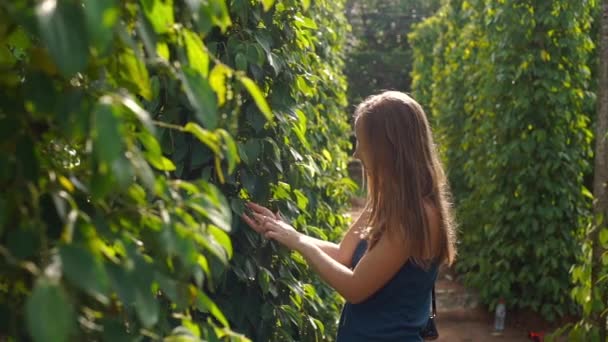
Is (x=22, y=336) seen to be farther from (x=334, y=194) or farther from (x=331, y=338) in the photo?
(x=334, y=194)

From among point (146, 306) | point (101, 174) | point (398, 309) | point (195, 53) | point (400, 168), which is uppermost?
point (195, 53)

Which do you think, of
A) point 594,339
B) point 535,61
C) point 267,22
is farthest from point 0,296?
point 535,61

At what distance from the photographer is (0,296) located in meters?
1.08

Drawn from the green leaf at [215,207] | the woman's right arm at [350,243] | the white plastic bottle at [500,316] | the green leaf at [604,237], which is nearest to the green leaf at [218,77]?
the green leaf at [215,207]

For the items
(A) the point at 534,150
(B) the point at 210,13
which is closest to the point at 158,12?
(B) the point at 210,13

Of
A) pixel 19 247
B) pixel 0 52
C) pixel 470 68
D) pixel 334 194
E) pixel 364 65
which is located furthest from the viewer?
pixel 364 65

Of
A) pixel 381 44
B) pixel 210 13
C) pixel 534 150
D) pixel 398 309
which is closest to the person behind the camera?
pixel 210 13

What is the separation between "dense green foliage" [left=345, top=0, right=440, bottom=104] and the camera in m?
18.7

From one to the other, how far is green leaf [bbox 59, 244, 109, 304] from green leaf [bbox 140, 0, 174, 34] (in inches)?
13.2

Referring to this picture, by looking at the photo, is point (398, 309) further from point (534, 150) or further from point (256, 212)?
point (534, 150)

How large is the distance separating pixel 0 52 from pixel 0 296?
0.37 metres

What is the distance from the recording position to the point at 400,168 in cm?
227

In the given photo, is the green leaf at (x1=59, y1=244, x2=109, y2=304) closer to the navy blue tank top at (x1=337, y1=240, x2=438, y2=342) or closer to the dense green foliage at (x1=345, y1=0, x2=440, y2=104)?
the navy blue tank top at (x1=337, y1=240, x2=438, y2=342)

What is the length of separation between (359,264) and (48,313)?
5.22 feet
